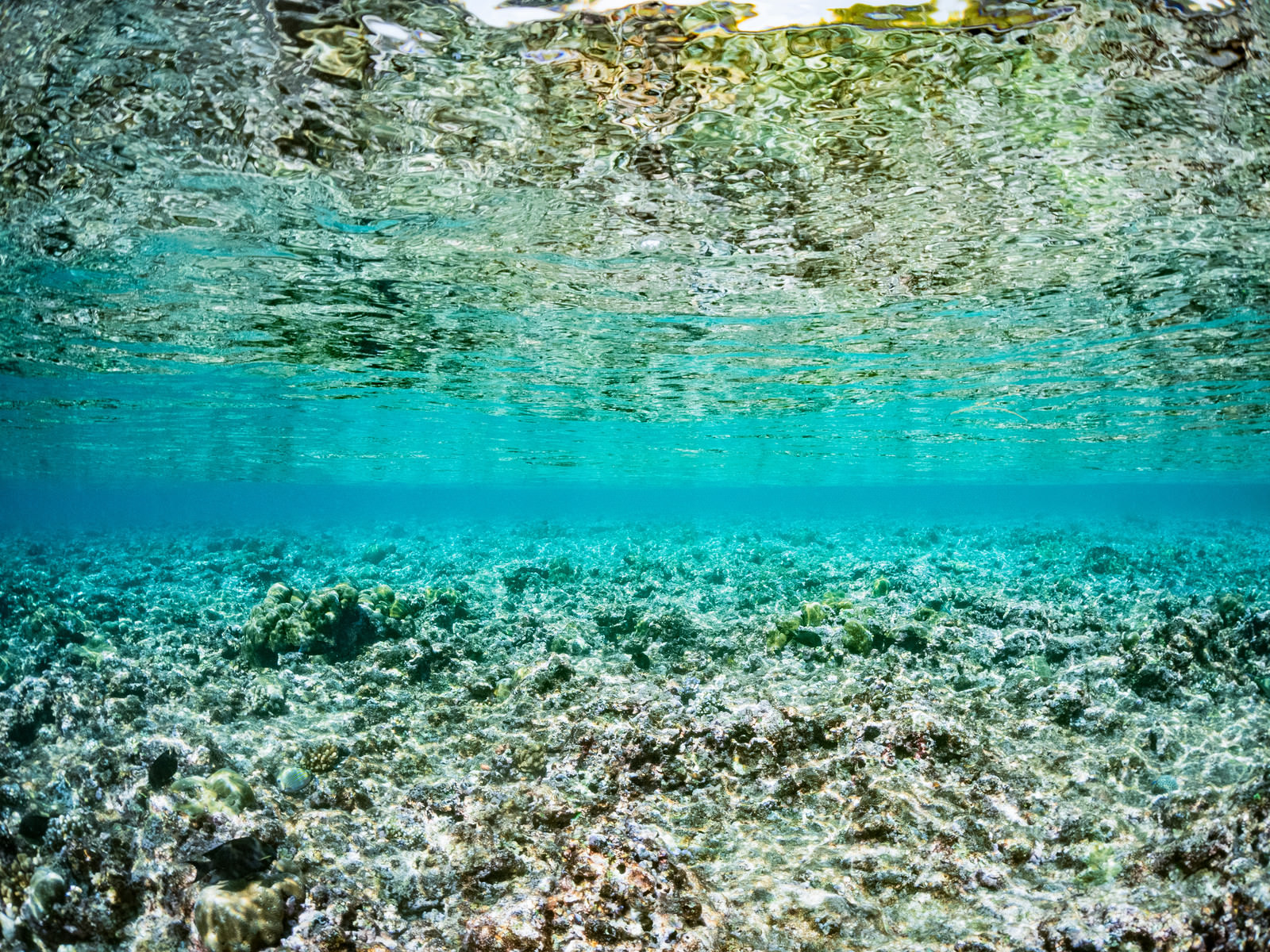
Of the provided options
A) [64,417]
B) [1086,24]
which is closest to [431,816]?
[1086,24]

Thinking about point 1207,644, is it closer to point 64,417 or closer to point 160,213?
point 160,213

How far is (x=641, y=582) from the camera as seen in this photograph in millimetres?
16000

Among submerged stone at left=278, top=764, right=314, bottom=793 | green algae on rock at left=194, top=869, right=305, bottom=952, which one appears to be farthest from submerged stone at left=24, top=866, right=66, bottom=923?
submerged stone at left=278, top=764, right=314, bottom=793

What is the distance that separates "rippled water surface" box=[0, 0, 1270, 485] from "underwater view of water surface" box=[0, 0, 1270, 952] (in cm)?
6

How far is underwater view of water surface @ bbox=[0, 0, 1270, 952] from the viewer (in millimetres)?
4684

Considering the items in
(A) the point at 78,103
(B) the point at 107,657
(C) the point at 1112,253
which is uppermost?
(A) the point at 78,103

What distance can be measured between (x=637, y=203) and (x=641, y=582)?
974 cm

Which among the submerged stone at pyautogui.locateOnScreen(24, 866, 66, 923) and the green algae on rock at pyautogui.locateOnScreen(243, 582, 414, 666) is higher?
the submerged stone at pyautogui.locateOnScreen(24, 866, 66, 923)

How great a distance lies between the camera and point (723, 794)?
20.0 ft

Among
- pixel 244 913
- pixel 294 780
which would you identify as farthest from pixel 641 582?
pixel 244 913

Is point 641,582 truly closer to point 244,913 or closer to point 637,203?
point 637,203

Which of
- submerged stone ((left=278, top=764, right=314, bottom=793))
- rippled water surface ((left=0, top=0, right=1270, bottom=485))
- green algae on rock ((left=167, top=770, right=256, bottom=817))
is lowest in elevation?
submerged stone ((left=278, top=764, right=314, bottom=793))

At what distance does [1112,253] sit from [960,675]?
22.2ft

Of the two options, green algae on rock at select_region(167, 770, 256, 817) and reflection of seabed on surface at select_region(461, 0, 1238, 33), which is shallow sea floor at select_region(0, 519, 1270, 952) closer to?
green algae on rock at select_region(167, 770, 256, 817)
